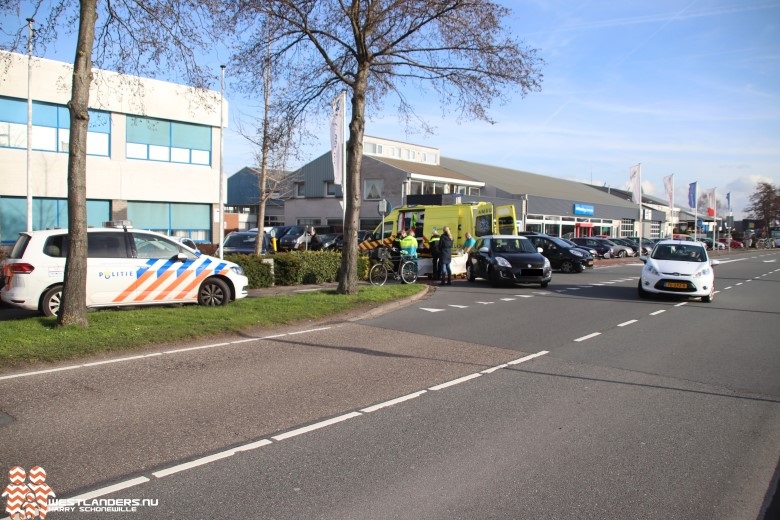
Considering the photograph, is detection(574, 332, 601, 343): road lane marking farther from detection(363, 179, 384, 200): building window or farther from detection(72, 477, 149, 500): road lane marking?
detection(363, 179, 384, 200): building window

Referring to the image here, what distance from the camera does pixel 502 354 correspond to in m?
8.95

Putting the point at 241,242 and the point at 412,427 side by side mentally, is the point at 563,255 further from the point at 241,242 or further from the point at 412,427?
the point at 412,427

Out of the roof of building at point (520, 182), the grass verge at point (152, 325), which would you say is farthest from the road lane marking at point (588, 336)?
the roof of building at point (520, 182)

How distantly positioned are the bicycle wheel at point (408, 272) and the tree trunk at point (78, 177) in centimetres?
1058

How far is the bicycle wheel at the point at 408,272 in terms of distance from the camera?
62.0 ft

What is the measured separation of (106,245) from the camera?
11.8m

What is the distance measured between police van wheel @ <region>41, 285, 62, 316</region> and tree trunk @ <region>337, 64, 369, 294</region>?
6085mm

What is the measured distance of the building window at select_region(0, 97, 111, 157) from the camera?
69.8 ft

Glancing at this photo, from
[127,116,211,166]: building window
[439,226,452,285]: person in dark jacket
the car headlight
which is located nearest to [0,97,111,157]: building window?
[127,116,211,166]: building window

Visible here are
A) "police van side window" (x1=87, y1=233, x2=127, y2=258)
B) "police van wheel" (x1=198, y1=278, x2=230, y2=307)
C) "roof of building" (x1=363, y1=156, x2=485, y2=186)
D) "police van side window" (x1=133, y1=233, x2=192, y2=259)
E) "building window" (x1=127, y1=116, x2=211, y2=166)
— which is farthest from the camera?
"roof of building" (x1=363, y1=156, x2=485, y2=186)

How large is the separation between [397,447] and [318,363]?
330cm

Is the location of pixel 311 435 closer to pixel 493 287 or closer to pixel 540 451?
pixel 540 451

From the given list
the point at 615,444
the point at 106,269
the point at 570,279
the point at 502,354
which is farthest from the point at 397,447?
the point at 570,279

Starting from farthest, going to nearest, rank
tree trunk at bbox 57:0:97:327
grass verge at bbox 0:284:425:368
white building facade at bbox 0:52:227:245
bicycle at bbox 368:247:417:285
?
white building facade at bbox 0:52:227:245 < bicycle at bbox 368:247:417:285 < tree trunk at bbox 57:0:97:327 < grass verge at bbox 0:284:425:368
